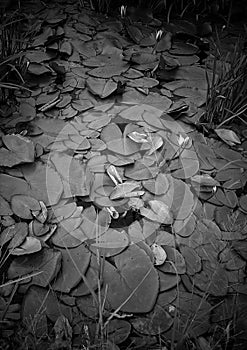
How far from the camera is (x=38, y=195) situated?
1.46 metres

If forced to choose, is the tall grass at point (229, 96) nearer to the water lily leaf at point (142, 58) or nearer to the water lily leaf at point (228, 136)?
the water lily leaf at point (228, 136)

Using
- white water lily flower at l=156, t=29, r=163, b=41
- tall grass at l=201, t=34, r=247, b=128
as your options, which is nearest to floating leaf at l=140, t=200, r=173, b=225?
tall grass at l=201, t=34, r=247, b=128

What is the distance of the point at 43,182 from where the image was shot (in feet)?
4.94

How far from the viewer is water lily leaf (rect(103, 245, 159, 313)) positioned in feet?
4.02

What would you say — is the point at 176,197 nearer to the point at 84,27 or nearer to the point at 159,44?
the point at 159,44

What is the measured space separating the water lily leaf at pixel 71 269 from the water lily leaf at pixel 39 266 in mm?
20

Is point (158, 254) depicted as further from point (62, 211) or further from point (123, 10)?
point (123, 10)

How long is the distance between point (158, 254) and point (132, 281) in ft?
0.43

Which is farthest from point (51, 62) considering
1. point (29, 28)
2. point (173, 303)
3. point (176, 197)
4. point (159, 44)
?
point (173, 303)

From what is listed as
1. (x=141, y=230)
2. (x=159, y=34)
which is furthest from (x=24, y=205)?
(x=159, y=34)

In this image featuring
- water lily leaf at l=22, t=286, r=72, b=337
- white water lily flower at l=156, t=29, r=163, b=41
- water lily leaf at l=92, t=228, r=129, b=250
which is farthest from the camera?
white water lily flower at l=156, t=29, r=163, b=41

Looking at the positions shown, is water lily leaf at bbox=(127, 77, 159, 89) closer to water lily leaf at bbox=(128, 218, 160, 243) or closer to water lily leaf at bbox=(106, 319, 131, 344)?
water lily leaf at bbox=(128, 218, 160, 243)

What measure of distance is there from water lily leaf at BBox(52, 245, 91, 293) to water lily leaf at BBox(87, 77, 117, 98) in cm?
74

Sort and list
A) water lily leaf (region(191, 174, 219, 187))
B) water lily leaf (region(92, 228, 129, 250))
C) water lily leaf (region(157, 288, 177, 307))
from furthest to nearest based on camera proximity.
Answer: water lily leaf (region(191, 174, 219, 187))
water lily leaf (region(92, 228, 129, 250))
water lily leaf (region(157, 288, 177, 307))
